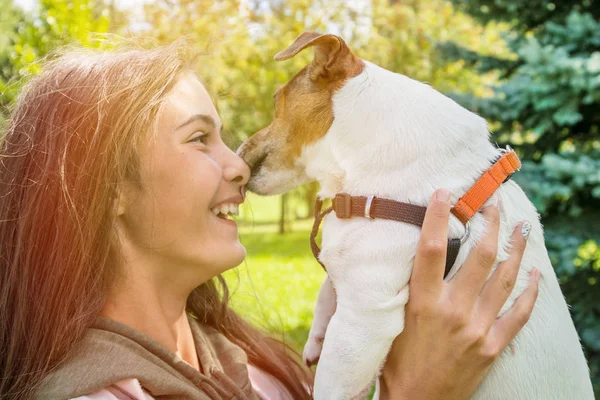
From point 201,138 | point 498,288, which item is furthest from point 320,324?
point 201,138

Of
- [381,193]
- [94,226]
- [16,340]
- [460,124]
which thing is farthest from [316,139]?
[16,340]

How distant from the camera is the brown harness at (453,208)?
167 cm

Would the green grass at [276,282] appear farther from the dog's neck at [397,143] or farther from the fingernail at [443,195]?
the fingernail at [443,195]

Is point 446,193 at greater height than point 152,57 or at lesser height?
lesser

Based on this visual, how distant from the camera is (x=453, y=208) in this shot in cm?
167

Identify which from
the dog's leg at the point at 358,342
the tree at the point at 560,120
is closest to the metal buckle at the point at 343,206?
the dog's leg at the point at 358,342

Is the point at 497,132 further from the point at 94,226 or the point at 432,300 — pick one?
the point at 94,226

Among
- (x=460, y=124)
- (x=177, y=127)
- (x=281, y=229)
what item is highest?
(x=177, y=127)

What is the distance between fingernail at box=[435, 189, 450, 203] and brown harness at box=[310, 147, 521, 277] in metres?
0.07

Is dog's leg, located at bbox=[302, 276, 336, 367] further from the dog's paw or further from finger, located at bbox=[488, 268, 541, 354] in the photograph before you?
finger, located at bbox=[488, 268, 541, 354]

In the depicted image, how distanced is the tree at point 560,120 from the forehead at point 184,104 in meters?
2.81

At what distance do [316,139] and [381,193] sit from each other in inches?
13.3

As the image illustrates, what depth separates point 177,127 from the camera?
1746 mm

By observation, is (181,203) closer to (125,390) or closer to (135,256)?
(135,256)
